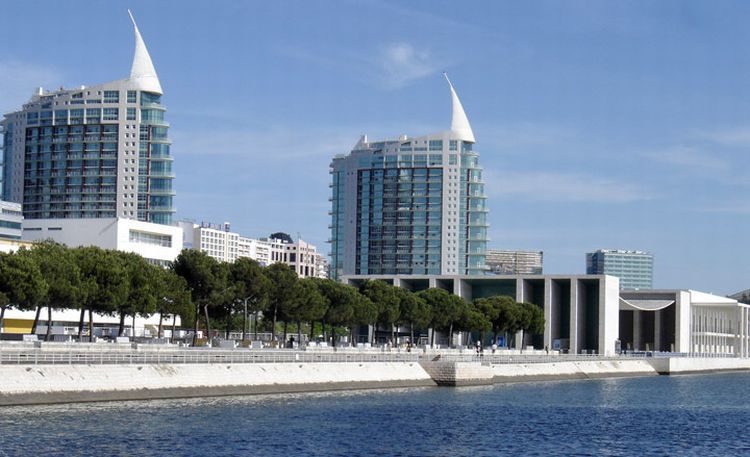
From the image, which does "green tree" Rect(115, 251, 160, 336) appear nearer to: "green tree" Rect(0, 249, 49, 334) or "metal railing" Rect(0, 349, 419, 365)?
"green tree" Rect(0, 249, 49, 334)

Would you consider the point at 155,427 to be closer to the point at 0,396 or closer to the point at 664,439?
the point at 0,396

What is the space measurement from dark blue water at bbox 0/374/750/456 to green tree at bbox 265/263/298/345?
27544 millimetres

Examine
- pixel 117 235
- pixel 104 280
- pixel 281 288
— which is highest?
pixel 117 235

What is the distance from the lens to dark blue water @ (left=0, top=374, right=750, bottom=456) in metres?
56.5

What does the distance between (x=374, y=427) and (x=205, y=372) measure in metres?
18.3

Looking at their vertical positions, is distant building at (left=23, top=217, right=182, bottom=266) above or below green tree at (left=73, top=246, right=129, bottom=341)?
above

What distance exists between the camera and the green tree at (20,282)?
89.1 meters

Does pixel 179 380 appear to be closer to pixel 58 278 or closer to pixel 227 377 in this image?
pixel 227 377

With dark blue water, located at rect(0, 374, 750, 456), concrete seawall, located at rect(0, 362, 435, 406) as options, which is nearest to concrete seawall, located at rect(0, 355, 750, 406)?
concrete seawall, located at rect(0, 362, 435, 406)

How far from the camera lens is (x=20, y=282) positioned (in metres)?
89.1

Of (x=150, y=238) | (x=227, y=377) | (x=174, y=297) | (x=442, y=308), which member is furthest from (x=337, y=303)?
(x=227, y=377)

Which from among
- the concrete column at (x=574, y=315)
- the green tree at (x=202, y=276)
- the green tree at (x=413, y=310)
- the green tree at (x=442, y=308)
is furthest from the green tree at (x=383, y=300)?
the concrete column at (x=574, y=315)

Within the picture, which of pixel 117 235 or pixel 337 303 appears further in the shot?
pixel 117 235

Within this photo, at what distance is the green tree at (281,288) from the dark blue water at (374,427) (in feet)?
90.4
